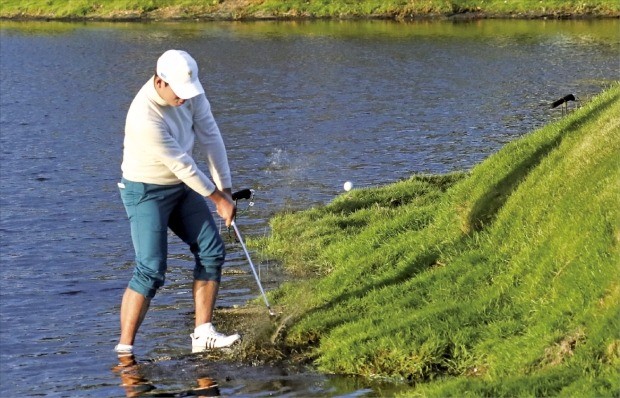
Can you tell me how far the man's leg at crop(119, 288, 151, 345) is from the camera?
1029 centimetres

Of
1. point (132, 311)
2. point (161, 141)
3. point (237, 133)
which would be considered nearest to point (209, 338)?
point (132, 311)

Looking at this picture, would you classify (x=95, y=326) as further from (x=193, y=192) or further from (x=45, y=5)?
(x=45, y=5)

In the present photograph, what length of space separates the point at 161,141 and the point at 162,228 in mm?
829

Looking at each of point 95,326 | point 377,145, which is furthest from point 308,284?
point 377,145

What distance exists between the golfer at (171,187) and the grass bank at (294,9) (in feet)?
186

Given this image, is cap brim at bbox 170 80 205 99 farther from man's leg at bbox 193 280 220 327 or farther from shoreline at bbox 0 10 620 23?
shoreline at bbox 0 10 620 23

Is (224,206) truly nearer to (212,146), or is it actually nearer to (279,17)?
(212,146)

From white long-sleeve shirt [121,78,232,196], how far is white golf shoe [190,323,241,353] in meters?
1.42

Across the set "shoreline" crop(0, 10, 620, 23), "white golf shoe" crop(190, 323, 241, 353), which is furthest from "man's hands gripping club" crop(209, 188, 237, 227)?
"shoreline" crop(0, 10, 620, 23)

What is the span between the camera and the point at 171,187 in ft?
33.0

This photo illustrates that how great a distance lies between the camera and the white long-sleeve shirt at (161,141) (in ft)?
31.9

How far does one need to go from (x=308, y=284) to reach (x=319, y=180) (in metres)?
8.96

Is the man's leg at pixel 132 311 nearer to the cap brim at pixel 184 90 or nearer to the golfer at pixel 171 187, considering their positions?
the golfer at pixel 171 187

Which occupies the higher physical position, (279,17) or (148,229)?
(148,229)
